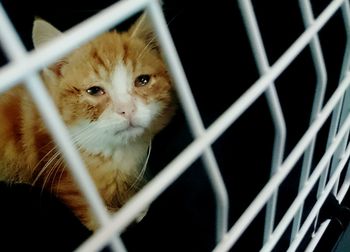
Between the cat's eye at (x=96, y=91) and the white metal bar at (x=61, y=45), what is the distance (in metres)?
0.62

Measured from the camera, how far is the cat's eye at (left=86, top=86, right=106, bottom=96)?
0.86 m

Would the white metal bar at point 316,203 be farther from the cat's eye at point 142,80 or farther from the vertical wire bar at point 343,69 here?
the cat's eye at point 142,80

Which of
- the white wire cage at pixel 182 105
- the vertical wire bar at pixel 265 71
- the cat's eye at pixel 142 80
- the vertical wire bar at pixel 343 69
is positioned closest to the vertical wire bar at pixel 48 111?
the white wire cage at pixel 182 105

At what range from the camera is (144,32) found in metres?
0.91

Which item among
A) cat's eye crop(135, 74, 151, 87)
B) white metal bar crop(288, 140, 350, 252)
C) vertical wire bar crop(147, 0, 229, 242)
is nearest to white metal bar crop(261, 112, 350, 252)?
white metal bar crop(288, 140, 350, 252)

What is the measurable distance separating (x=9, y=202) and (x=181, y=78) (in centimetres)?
68

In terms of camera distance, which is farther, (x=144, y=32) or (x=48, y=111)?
(x=144, y=32)

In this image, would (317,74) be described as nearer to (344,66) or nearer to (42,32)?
(344,66)

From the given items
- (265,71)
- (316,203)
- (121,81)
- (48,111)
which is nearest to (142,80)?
(121,81)

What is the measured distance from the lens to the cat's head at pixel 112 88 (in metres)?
0.84

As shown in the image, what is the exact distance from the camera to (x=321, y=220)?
815mm

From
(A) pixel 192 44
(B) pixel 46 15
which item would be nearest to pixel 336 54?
(A) pixel 192 44

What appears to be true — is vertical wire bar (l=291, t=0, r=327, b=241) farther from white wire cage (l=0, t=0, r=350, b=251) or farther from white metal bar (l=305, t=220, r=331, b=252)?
white metal bar (l=305, t=220, r=331, b=252)

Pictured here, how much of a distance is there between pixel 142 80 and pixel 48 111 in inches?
27.4
